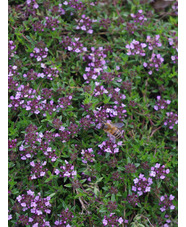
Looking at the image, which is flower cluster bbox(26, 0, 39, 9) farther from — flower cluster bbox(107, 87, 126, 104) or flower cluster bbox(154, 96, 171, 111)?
flower cluster bbox(154, 96, 171, 111)

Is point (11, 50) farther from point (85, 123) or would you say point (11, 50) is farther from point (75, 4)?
point (85, 123)

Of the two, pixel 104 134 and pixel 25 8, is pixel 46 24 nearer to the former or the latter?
pixel 25 8

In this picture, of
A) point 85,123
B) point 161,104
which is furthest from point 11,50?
point 161,104

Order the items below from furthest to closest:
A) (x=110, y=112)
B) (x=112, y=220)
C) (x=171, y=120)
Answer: (x=171, y=120)
(x=110, y=112)
(x=112, y=220)

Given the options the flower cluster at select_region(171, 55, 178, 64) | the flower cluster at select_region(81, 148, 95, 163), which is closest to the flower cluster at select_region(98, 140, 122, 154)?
the flower cluster at select_region(81, 148, 95, 163)

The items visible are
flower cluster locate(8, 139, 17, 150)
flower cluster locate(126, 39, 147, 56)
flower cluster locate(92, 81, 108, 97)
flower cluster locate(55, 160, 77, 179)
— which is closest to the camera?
flower cluster locate(55, 160, 77, 179)

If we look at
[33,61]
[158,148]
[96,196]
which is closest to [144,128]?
[158,148]
